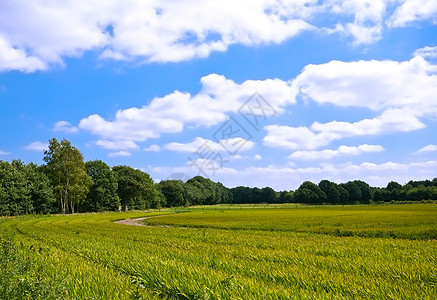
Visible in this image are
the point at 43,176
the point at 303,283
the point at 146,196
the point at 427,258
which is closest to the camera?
the point at 303,283

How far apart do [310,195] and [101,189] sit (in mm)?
133080

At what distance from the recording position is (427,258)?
1180cm

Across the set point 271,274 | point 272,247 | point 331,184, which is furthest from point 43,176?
point 331,184

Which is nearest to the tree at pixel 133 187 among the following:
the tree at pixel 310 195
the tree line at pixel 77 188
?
the tree line at pixel 77 188

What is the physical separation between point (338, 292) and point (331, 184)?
20648 centimetres

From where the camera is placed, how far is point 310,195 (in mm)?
189125

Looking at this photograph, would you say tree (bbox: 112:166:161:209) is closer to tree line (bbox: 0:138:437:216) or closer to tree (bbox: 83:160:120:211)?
tree line (bbox: 0:138:437:216)

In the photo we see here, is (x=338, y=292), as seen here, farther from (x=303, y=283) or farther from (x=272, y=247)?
(x=272, y=247)

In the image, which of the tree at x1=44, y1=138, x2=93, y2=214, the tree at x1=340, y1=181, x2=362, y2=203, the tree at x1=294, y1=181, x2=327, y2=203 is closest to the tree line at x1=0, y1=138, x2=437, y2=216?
the tree at x1=44, y1=138, x2=93, y2=214

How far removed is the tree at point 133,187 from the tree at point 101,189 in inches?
384

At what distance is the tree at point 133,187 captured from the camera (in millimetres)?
114938

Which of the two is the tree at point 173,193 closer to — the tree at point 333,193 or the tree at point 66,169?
Answer: the tree at point 66,169

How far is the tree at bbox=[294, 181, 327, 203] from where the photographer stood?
188625mm

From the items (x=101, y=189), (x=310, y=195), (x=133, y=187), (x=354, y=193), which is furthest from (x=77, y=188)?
(x=354, y=193)
